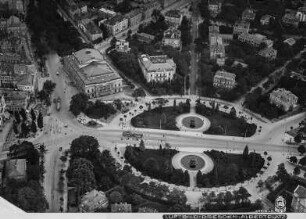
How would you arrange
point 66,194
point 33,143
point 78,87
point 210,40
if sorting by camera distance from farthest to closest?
point 210,40 < point 78,87 < point 33,143 < point 66,194

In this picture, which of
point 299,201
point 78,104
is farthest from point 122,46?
point 299,201

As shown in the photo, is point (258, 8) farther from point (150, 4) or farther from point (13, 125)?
point (13, 125)

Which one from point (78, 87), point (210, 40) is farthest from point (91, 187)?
point (210, 40)

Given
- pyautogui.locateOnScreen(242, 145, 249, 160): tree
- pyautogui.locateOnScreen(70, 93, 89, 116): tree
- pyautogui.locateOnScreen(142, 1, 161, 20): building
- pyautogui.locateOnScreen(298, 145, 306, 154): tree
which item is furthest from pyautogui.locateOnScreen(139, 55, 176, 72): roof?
pyautogui.locateOnScreen(298, 145, 306, 154): tree

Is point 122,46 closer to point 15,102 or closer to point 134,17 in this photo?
point 134,17

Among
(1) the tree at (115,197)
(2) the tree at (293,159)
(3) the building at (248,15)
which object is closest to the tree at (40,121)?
(1) the tree at (115,197)

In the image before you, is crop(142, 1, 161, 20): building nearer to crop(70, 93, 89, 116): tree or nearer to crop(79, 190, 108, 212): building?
crop(70, 93, 89, 116): tree
